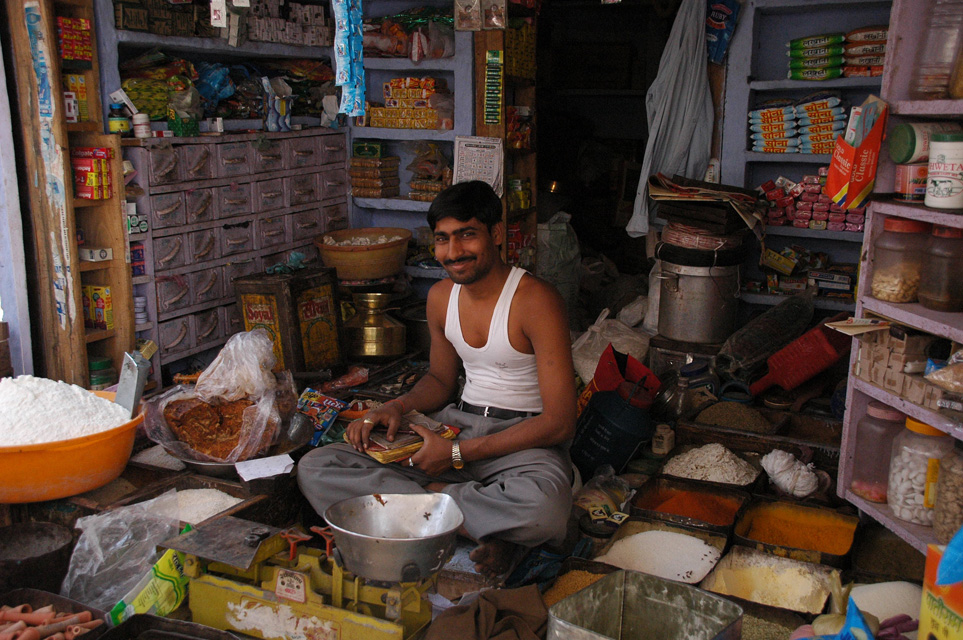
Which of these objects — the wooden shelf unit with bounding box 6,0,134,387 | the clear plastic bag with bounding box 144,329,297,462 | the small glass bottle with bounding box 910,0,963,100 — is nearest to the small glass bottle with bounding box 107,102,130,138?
the wooden shelf unit with bounding box 6,0,134,387

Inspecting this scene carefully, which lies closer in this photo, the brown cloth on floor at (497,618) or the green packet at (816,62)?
→ the brown cloth on floor at (497,618)

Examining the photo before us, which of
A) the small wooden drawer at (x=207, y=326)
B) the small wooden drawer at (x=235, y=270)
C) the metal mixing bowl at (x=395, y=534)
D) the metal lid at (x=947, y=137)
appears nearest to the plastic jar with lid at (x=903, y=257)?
the metal lid at (x=947, y=137)

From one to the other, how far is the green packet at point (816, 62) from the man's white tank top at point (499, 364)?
287cm

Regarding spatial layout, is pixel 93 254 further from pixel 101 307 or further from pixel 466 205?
pixel 466 205

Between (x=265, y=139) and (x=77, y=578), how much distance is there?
278 cm

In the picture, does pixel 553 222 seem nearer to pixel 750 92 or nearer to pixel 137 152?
pixel 750 92

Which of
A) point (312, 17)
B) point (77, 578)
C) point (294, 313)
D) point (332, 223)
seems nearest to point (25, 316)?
point (294, 313)

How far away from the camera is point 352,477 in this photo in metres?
2.85

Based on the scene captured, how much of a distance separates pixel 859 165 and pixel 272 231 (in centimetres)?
325

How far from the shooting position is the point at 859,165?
2.73m

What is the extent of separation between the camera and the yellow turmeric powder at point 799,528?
9.94ft

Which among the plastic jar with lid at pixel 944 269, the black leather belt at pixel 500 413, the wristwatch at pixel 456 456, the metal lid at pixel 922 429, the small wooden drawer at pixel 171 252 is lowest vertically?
the wristwatch at pixel 456 456

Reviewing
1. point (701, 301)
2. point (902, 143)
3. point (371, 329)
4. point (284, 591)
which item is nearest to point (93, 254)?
point (371, 329)

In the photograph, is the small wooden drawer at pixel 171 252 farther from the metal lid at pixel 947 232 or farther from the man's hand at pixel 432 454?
the metal lid at pixel 947 232
